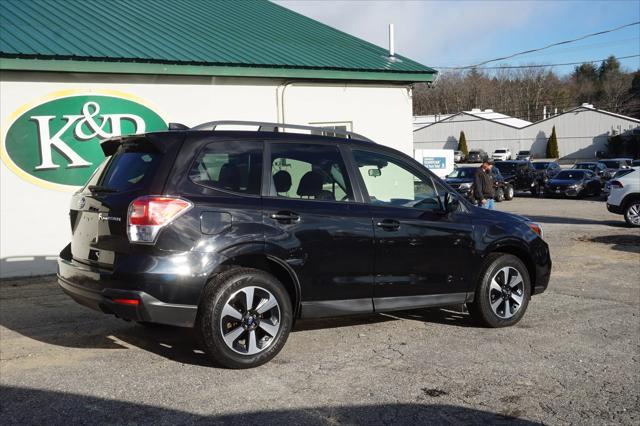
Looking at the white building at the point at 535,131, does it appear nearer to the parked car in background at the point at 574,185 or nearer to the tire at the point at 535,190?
the tire at the point at 535,190

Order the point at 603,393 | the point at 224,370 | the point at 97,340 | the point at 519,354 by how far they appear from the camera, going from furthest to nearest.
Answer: the point at 97,340 < the point at 519,354 < the point at 224,370 < the point at 603,393

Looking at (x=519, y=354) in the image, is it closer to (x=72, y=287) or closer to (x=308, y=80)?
(x=72, y=287)

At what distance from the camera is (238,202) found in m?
5.15

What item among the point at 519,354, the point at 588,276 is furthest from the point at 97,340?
the point at 588,276

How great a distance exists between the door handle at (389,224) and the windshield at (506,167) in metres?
27.6

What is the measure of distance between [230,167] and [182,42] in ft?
23.3

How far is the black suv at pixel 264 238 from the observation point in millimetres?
4840

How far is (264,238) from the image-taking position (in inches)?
204

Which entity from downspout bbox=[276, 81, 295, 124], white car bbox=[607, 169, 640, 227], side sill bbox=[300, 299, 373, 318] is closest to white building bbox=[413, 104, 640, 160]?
white car bbox=[607, 169, 640, 227]

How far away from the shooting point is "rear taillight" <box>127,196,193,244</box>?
4.79 m

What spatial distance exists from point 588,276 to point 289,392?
671cm

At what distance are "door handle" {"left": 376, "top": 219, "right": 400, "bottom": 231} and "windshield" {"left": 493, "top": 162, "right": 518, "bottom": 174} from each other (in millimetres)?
27631

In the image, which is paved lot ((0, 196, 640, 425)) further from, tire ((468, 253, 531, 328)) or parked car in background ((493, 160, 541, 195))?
parked car in background ((493, 160, 541, 195))

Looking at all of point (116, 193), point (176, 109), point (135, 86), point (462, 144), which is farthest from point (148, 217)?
point (462, 144)
